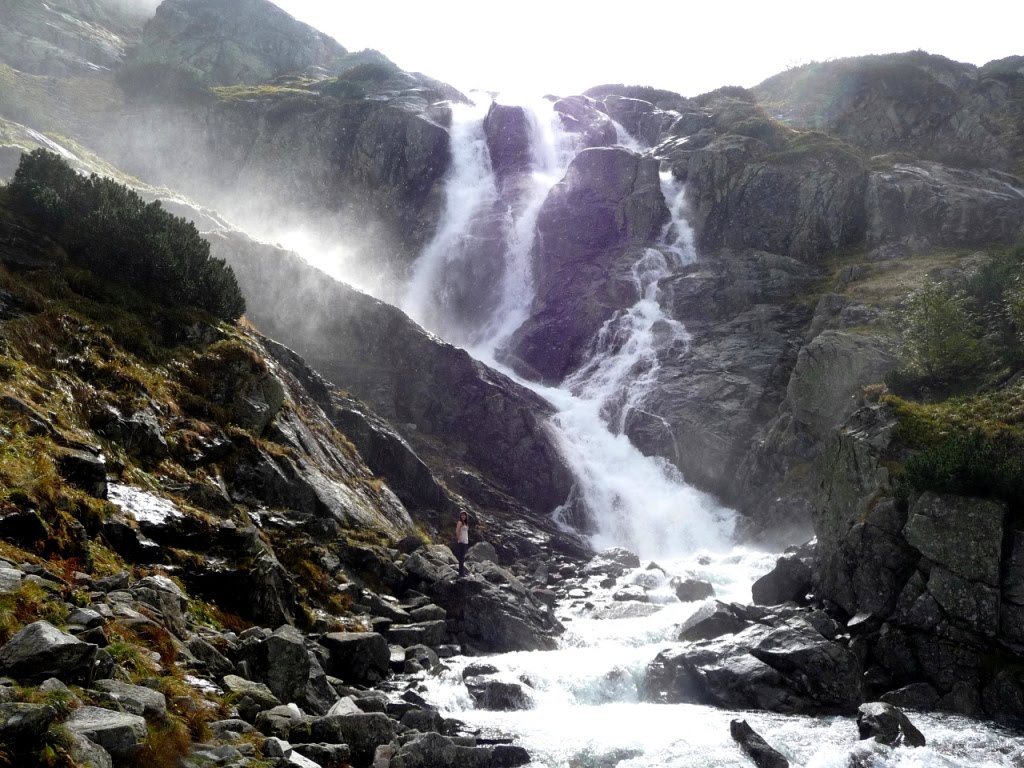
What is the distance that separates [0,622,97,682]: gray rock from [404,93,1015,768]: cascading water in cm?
957

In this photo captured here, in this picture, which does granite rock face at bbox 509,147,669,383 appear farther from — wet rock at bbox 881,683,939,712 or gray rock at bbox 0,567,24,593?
gray rock at bbox 0,567,24,593

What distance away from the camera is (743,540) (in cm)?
4175

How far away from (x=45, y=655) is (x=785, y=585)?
24302mm

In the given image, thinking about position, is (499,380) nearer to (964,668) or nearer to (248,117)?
(964,668)

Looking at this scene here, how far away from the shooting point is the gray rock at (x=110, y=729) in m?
6.08

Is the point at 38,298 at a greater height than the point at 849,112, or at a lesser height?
lesser

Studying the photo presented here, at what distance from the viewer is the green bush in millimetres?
22469

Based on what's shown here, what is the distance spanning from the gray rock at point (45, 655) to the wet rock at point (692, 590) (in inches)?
1014

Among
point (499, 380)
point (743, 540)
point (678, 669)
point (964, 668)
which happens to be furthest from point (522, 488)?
point (964, 668)

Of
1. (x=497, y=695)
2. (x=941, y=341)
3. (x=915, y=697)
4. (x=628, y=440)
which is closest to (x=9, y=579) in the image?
(x=497, y=695)

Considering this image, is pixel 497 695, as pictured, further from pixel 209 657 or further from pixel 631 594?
pixel 631 594

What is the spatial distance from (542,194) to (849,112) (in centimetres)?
4276

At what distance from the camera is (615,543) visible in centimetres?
4297

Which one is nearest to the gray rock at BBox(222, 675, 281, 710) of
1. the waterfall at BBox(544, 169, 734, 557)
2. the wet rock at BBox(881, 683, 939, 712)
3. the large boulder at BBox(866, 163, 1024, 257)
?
the wet rock at BBox(881, 683, 939, 712)
